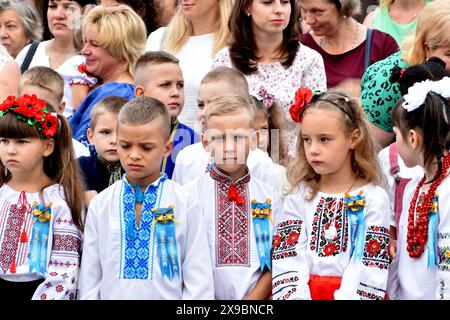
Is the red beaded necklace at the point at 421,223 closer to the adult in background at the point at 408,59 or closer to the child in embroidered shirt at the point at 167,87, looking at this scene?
the adult in background at the point at 408,59

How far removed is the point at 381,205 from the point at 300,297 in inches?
26.3

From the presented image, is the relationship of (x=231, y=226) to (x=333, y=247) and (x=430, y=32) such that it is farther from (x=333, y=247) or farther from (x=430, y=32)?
(x=430, y=32)

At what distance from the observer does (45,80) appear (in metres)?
6.94

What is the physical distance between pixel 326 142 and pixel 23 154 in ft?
5.55

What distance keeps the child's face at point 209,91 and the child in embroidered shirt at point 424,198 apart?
116 cm

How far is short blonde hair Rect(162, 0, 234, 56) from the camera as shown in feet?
24.7

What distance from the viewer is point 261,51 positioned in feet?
23.5

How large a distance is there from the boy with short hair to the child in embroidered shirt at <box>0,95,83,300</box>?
2.34ft

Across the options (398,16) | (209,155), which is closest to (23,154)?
(209,155)

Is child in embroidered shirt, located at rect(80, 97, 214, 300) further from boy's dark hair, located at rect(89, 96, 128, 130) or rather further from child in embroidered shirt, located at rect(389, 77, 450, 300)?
child in embroidered shirt, located at rect(389, 77, 450, 300)

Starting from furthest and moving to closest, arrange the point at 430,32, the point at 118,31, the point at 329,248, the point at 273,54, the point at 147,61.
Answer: the point at 118,31 → the point at 273,54 → the point at 147,61 → the point at 430,32 → the point at 329,248

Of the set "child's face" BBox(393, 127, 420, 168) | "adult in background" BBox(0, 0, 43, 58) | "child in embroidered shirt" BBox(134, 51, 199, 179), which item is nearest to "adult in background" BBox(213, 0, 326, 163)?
"child in embroidered shirt" BBox(134, 51, 199, 179)

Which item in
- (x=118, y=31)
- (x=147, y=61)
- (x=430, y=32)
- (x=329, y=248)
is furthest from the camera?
(x=118, y=31)

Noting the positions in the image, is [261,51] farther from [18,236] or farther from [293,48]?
[18,236]
